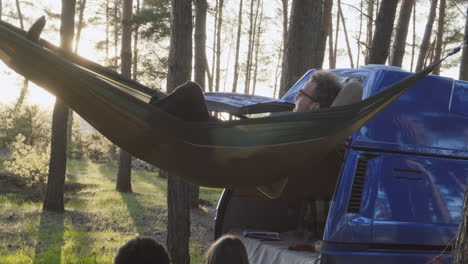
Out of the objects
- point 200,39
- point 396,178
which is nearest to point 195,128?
point 396,178

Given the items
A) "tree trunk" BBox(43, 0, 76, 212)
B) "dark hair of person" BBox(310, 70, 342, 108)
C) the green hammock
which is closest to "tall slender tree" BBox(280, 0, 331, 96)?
"dark hair of person" BBox(310, 70, 342, 108)

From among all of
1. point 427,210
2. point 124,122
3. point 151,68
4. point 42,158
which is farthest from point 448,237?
point 151,68

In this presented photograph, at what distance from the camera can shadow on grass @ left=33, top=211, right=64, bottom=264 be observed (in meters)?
5.90

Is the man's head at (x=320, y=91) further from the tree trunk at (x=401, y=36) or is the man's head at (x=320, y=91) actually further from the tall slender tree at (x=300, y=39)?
the tree trunk at (x=401, y=36)

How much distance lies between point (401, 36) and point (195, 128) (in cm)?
754

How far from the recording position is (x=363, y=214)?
3.14 meters

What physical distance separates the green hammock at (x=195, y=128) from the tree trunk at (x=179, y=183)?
6.89ft

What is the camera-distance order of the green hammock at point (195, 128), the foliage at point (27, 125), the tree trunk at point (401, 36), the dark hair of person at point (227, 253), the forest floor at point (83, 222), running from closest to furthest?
1. the dark hair of person at point (227, 253)
2. the green hammock at point (195, 128)
3. the forest floor at point (83, 222)
4. the tree trunk at point (401, 36)
5. the foliage at point (27, 125)

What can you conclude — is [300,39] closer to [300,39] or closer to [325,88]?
[300,39]

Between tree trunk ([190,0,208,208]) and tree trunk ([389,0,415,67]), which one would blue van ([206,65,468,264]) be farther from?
tree trunk ([190,0,208,208])

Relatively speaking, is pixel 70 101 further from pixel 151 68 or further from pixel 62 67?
pixel 151 68

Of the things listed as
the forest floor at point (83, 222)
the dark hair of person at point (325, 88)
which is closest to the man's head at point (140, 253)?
the dark hair of person at point (325, 88)

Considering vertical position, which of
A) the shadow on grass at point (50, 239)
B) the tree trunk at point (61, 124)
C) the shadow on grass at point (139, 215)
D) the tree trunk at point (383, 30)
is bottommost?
the shadow on grass at point (139, 215)

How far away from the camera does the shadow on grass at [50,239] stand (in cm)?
590
